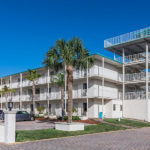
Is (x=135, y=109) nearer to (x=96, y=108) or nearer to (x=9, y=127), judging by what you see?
(x=96, y=108)

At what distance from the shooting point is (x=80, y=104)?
1308 inches

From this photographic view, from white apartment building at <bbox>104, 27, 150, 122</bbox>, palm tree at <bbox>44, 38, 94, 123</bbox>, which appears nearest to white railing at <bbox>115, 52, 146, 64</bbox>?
white apartment building at <bbox>104, 27, 150, 122</bbox>

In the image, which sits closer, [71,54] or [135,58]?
[71,54]

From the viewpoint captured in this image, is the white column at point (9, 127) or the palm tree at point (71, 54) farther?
the palm tree at point (71, 54)

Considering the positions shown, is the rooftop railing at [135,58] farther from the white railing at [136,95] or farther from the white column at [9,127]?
the white column at [9,127]

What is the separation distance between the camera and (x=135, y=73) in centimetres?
3334

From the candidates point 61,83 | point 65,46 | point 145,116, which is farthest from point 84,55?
point 145,116

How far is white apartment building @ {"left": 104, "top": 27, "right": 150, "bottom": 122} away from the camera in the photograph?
103 feet

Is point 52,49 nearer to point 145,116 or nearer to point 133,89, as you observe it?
point 145,116

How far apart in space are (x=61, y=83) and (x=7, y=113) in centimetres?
1778

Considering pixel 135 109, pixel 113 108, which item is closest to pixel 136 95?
pixel 135 109

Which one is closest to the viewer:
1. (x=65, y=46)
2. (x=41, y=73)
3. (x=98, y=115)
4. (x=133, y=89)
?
(x=65, y=46)

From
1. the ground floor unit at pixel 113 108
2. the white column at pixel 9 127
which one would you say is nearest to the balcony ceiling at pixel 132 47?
the ground floor unit at pixel 113 108

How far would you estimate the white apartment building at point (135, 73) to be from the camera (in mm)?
31250
